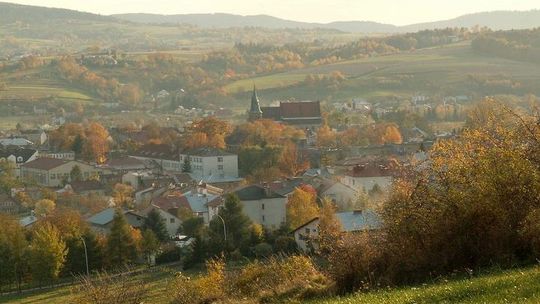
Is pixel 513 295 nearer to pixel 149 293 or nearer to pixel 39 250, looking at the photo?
pixel 149 293

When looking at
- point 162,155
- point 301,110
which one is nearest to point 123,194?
point 162,155

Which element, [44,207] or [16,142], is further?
[16,142]

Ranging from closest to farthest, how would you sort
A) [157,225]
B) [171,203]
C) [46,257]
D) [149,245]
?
[46,257], [149,245], [157,225], [171,203]

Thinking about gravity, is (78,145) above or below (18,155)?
below

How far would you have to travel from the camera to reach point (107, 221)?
38.4 m

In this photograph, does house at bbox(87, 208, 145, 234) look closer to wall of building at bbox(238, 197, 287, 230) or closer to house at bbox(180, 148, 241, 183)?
wall of building at bbox(238, 197, 287, 230)

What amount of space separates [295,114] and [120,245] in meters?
47.9

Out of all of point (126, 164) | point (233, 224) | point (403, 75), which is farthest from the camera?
point (403, 75)

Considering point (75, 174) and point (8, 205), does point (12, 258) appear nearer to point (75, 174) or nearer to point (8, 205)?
point (8, 205)

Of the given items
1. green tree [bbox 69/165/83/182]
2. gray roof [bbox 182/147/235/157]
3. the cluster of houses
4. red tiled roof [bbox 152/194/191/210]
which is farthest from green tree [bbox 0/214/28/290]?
gray roof [bbox 182/147/235/157]

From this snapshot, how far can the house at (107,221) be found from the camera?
124 ft

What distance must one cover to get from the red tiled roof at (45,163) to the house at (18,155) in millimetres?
1815

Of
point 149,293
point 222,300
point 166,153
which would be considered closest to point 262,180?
point 166,153

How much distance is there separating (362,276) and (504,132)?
10.4ft
